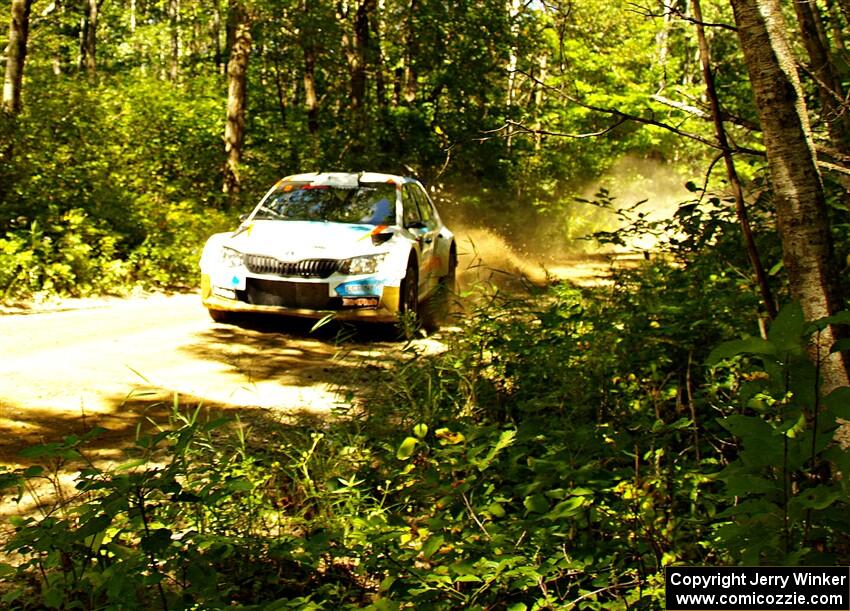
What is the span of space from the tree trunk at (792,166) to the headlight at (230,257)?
23.0 ft

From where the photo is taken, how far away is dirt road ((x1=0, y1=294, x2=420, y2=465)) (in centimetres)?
603

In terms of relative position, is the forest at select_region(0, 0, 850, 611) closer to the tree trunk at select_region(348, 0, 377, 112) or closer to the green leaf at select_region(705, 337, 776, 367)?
the green leaf at select_region(705, 337, 776, 367)

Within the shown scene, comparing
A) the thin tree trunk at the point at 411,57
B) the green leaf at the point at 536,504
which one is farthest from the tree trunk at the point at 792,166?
the thin tree trunk at the point at 411,57

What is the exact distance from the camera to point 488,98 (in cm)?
2075

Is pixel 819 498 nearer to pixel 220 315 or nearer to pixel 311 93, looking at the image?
pixel 220 315

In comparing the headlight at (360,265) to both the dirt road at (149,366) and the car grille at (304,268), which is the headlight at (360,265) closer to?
the car grille at (304,268)

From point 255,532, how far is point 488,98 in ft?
59.0

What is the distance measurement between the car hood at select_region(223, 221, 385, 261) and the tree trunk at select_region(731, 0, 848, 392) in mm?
6463

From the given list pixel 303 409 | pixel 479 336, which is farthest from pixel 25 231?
pixel 479 336

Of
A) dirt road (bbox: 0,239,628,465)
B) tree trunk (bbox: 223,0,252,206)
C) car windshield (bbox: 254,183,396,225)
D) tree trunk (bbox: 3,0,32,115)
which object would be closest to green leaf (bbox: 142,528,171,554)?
dirt road (bbox: 0,239,628,465)

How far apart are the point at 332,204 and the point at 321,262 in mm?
1311

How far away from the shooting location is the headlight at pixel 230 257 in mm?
9117

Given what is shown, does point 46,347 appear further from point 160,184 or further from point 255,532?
point 160,184

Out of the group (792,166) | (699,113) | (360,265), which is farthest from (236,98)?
(792,166)
